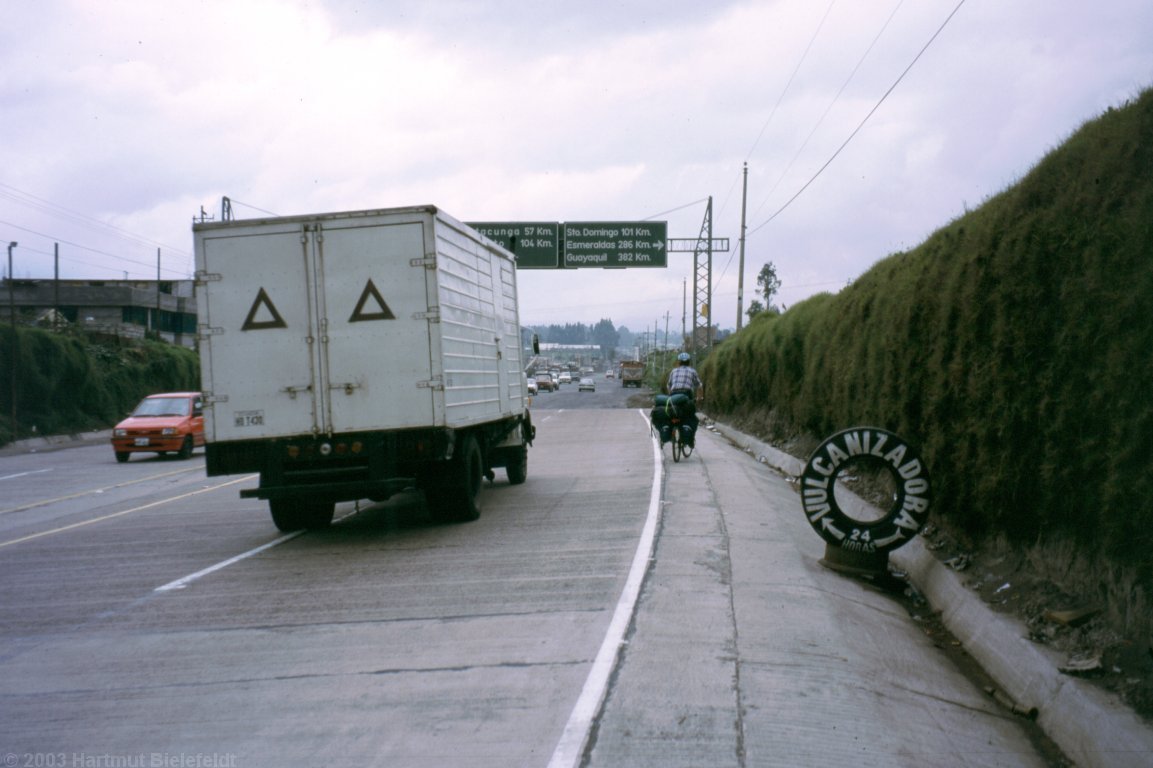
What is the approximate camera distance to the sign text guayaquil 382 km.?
3909 centimetres

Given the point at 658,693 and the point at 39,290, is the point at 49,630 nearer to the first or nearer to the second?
the point at 658,693

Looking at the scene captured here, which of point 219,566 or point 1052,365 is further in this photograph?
point 219,566

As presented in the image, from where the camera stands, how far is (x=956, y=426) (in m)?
8.75

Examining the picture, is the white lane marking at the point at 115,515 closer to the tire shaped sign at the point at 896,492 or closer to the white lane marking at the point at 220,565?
the white lane marking at the point at 220,565

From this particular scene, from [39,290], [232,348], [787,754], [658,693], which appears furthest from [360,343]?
[39,290]

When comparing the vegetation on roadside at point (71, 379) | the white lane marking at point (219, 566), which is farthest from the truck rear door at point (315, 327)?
the vegetation on roadside at point (71, 379)

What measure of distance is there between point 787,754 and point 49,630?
5740 millimetres

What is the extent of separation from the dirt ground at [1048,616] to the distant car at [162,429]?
2013cm

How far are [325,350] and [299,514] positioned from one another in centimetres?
250

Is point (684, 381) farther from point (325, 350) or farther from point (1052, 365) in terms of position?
point (1052, 365)

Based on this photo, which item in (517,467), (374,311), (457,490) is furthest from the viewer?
(517,467)

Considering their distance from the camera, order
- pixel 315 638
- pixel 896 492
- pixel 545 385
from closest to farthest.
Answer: pixel 315 638, pixel 896 492, pixel 545 385

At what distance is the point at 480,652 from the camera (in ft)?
20.7

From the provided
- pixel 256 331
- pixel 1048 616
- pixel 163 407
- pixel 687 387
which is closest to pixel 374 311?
pixel 256 331
